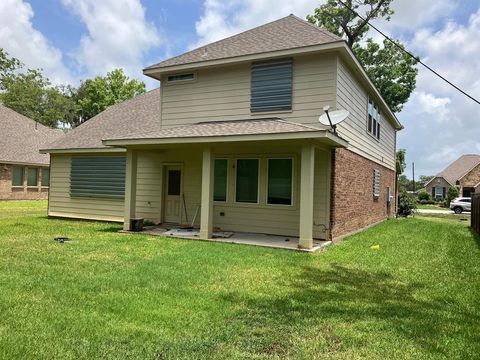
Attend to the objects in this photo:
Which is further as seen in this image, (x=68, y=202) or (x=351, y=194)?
(x=68, y=202)

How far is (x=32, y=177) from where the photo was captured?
26734mm

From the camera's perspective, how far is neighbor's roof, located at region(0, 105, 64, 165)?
2525 centimetres

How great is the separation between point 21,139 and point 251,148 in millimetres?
22542

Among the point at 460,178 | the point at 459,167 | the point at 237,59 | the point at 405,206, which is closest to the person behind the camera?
the point at 237,59

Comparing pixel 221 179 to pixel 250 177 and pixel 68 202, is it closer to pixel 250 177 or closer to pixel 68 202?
pixel 250 177

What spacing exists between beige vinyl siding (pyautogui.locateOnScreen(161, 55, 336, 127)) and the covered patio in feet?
1.71

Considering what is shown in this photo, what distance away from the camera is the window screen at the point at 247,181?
11.3 meters

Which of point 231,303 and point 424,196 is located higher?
point 424,196

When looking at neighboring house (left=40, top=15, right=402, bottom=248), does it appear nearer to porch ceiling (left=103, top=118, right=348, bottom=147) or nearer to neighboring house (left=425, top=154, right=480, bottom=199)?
porch ceiling (left=103, top=118, right=348, bottom=147)

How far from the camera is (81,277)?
5891 mm

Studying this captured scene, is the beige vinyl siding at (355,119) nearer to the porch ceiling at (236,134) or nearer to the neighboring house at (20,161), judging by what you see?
the porch ceiling at (236,134)

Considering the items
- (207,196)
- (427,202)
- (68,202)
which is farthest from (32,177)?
(427,202)

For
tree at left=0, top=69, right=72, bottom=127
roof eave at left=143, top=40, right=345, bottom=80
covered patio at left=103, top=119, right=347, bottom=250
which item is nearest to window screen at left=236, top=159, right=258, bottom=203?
covered patio at left=103, top=119, right=347, bottom=250

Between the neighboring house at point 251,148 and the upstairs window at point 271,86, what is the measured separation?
3 cm
